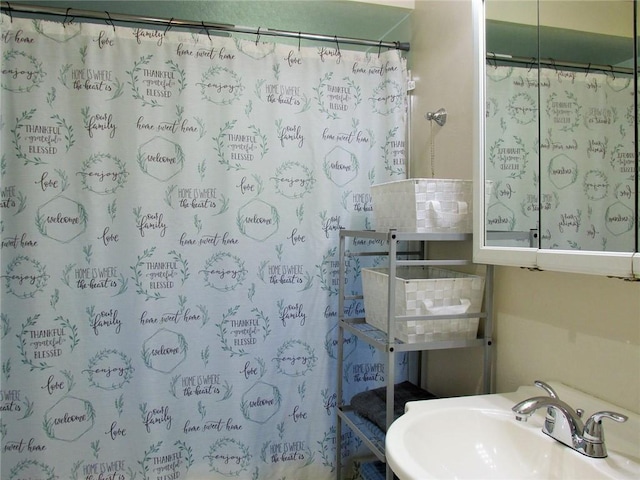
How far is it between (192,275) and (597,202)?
130 cm

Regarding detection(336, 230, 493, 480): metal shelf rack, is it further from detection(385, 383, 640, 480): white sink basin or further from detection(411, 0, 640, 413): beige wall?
detection(385, 383, 640, 480): white sink basin

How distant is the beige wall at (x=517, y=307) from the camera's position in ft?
3.06

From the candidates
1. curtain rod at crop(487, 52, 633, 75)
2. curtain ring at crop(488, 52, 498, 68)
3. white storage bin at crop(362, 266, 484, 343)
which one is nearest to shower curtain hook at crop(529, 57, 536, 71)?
curtain rod at crop(487, 52, 633, 75)

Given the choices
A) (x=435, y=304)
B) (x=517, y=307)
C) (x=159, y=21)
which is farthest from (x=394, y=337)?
(x=159, y=21)

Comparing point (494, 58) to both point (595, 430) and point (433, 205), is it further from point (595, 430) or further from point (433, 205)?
point (595, 430)

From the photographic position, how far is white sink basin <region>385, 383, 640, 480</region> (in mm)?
826

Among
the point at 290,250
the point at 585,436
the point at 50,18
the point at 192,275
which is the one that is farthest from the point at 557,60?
the point at 50,18

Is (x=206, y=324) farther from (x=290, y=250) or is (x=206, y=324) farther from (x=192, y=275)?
(x=290, y=250)

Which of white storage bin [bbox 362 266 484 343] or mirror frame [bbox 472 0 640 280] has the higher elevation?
mirror frame [bbox 472 0 640 280]

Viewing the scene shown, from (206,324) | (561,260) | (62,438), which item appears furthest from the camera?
(206,324)

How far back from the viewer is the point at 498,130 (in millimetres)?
1225

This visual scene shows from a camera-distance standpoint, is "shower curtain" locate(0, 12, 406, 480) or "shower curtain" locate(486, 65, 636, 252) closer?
"shower curtain" locate(486, 65, 636, 252)

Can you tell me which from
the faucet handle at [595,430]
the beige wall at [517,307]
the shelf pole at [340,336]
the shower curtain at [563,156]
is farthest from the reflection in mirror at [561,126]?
the shelf pole at [340,336]

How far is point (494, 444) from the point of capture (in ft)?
3.28
